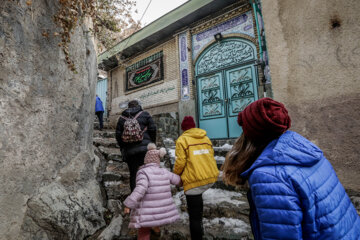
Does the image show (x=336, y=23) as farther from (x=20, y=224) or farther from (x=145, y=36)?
(x=145, y=36)

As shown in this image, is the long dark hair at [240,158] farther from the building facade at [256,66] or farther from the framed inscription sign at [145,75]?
the framed inscription sign at [145,75]

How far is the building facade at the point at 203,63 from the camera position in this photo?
625cm

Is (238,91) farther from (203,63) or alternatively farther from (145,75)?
(145,75)

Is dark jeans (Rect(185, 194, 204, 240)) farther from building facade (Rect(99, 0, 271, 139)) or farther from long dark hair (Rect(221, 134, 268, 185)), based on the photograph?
building facade (Rect(99, 0, 271, 139))

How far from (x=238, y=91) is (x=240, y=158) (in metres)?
5.57

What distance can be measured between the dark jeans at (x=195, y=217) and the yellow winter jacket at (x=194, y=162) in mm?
143

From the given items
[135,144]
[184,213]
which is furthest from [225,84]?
[184,213]

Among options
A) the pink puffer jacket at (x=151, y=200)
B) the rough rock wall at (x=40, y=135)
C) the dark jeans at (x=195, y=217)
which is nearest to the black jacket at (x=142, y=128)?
the rough rock wall at (x=40, y=135)

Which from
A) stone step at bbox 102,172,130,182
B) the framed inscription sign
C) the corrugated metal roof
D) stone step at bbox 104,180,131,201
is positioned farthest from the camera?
the framed inscription sign

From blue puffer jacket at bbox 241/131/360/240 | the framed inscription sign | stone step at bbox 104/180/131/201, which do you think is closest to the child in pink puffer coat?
stone step at bbox 104/180/131/201

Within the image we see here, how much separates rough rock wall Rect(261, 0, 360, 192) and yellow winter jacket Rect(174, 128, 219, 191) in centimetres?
119

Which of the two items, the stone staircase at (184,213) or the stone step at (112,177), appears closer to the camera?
the stone staircase at (184,213)

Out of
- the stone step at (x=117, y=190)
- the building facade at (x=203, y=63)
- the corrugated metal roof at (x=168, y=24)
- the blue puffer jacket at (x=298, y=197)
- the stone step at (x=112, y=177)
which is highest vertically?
the corrugated metal roof at (x=168, y=24)

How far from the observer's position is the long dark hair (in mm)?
1095
